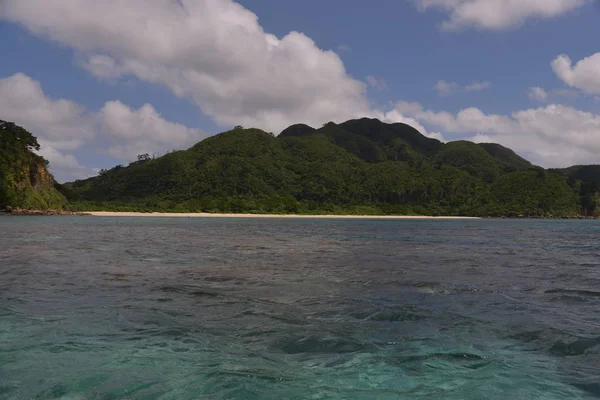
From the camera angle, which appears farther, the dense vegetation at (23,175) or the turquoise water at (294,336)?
the dense vegetation at (23,175)

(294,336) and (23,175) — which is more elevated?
(23,175)

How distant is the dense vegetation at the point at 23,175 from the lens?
361 ft

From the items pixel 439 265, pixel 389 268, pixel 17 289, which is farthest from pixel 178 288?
pixel 439 265

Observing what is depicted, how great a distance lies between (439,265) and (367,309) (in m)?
12.9

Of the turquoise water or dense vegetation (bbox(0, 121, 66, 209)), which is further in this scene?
dense vegetation (bbox(0, 121, 66, 209))

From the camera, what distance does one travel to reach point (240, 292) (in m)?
14.6

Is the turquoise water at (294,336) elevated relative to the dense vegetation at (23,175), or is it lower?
lower

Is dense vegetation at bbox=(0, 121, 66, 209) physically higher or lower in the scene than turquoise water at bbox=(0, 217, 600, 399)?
higher

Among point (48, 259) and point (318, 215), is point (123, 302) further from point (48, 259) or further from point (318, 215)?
point (318, 215)

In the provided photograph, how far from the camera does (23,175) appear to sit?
117 metres

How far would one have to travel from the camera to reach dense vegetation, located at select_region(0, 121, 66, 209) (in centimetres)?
11006

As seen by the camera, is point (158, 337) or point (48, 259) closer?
point (158, 337)

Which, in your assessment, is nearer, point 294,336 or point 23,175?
point 294,336

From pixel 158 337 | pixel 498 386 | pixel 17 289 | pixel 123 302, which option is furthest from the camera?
pixel 17 289
